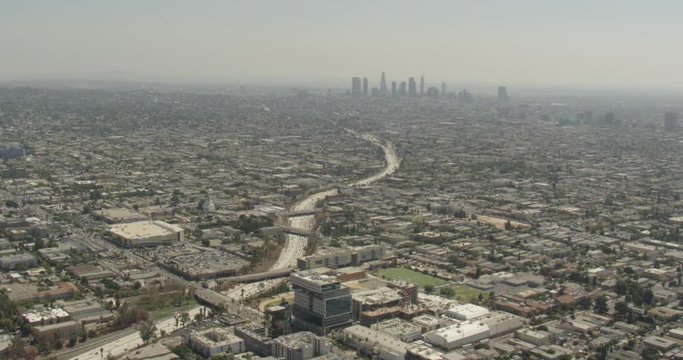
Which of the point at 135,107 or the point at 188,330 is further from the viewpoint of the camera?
the point at 135,107

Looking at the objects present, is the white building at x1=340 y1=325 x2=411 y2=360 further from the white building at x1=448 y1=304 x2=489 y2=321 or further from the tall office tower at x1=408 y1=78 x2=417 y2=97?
the tall office tower at x1=408 y1=78 x2=417 y2=97

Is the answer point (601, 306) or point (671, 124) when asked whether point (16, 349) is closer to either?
point (601, 306)

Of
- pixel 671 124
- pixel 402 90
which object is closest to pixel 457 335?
pixel 671 124

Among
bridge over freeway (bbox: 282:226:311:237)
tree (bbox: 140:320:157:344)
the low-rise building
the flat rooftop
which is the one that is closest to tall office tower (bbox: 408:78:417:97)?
bridge over freeway (bbox: 282:226:311:237)

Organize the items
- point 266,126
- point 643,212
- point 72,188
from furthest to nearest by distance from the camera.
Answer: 1. point 266,126
2. point 72,188
3. point 643,212

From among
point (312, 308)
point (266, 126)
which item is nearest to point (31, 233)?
point (312, 308)

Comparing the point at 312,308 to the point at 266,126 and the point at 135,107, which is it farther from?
the point at 135,107
